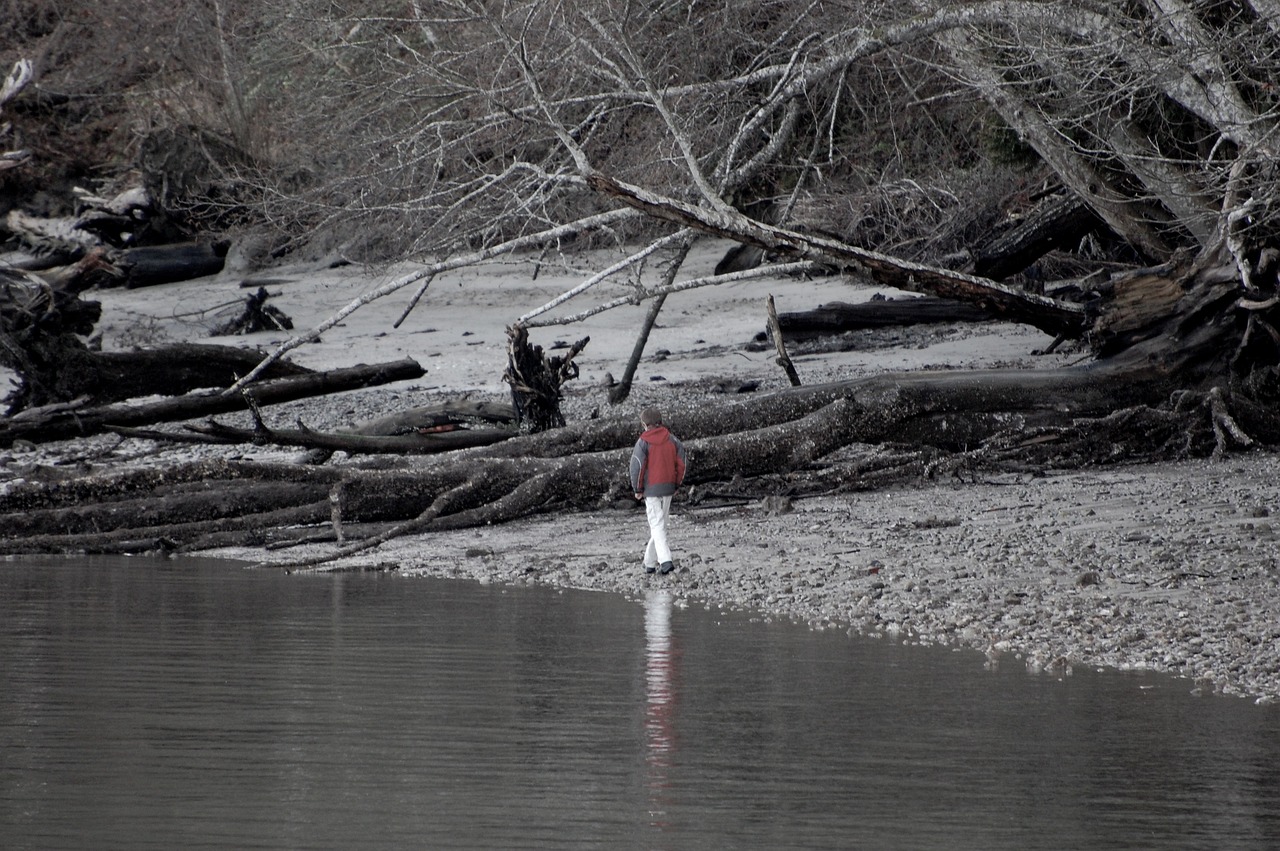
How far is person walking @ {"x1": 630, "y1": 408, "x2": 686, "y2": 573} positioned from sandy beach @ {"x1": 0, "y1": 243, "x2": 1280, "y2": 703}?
0.20 m

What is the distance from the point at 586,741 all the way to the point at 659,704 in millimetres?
726

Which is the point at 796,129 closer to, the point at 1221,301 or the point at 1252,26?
the point at 1221,301

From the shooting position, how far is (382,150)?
54.6 feet

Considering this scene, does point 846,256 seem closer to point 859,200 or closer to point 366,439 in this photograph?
point 859,200

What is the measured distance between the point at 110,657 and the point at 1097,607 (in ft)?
17.4

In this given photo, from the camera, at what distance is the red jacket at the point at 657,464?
10898mm

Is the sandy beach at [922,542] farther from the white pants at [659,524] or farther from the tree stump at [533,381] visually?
the tree stump at [533,381]

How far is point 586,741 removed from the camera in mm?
6172

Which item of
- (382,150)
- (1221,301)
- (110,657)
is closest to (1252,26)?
(1221,301)

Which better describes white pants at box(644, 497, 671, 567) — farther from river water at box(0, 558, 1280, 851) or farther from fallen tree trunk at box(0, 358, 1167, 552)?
fallen tree trunk at box(0, 358, 1167, 552)

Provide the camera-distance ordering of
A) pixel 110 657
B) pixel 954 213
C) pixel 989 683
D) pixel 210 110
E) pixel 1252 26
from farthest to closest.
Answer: pixel 210 110, pixel 954 213, pixel 1252 26, pixel 110 657, pixel 989 683

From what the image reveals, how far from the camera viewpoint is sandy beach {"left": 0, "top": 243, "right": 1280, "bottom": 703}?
845cm

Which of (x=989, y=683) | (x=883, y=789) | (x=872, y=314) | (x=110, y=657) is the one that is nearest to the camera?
(x=883, y=789)

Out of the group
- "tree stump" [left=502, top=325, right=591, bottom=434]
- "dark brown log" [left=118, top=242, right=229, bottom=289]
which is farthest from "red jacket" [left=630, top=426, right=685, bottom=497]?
"dark brown log" [left=118, top=242, right=229, bottom=289]
